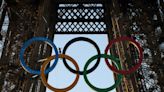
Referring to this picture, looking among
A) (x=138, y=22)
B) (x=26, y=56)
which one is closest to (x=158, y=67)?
(x=138, y=22)

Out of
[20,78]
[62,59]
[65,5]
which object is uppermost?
[65,5]

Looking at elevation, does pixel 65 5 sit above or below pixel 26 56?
above

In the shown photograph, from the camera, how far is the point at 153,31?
40.0 feet

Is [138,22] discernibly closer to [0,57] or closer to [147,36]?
[147,36]

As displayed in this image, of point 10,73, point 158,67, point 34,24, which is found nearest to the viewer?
point 158,67

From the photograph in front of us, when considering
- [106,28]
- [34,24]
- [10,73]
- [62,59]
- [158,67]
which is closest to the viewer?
[62,59]

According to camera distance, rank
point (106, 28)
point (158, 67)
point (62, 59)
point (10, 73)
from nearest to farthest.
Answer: point (62, 59) → point (158, 67) → point (10, 73) → point (106, 28)

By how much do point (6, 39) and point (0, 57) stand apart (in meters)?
0.89

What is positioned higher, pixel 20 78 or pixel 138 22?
pixel 138 22

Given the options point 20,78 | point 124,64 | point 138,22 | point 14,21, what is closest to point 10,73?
point 20,78

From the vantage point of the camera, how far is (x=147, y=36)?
1209 cm

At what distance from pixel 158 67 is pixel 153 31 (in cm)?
170

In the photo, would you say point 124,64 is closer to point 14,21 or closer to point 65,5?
point 14,21

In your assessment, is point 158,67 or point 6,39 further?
point 6,39
